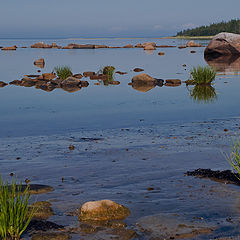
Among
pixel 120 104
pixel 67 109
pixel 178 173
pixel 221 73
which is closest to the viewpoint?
pixel 178 173

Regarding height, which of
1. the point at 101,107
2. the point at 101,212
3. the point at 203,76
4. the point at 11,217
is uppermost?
the point at 203,76

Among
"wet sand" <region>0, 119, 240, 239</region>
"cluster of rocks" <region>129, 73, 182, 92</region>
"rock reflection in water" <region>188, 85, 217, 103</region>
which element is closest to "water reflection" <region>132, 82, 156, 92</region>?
"cluster of rocks" <region>129, 73, 182, 92</region>

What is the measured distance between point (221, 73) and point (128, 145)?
2651 cm

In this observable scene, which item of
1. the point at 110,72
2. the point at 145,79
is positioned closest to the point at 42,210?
the point at 145,79

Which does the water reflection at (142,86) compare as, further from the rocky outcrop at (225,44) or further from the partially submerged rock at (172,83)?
the rocky outcrop at (225,44)

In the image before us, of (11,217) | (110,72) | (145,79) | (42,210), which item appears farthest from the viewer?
(110,72)

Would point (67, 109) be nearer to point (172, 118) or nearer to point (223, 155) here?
point (172, 118)

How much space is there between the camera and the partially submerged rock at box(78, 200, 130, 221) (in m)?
7.37

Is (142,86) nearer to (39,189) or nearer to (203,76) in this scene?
(203,76)

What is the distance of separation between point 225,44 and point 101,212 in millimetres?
52088

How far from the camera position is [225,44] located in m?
56.7

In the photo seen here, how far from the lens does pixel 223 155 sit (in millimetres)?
10938

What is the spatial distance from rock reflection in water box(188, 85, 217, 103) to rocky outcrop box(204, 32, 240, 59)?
29.7 meters

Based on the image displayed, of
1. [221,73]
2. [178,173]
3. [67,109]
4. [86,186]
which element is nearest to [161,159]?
[178,173]
